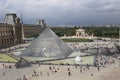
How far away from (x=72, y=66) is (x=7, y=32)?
166 feet

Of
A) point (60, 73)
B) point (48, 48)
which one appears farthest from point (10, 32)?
point (60, 73)

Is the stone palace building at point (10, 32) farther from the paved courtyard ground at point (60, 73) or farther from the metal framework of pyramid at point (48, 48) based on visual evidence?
the paved courtyard ground at point (60, 73)

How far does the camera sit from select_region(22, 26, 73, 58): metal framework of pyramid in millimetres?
54438

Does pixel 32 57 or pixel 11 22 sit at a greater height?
pixel 11 22

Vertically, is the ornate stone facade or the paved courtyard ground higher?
the ornate stone facade

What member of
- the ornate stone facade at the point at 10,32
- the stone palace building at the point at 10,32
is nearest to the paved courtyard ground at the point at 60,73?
the ornate stone facade at the point at 10,32

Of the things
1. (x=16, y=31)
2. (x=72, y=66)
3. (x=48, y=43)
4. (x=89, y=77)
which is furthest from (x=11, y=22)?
(x=89, y=77)

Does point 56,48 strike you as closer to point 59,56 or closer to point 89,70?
point 59,56

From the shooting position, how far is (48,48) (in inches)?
2163

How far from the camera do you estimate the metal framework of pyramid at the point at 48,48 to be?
54.4 meters

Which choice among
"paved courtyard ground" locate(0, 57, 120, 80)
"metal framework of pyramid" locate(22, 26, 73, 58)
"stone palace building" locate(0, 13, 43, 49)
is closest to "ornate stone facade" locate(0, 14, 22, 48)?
"stone palace building" locate(0, 13, 43, 49)

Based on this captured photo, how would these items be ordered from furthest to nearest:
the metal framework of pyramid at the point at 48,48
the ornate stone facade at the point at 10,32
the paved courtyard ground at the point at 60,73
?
the ornate stone facade at the point at 10,32 < the metal framework of pyramid at the point at 48,48 < the paved courtyard ground at the point at 60,73

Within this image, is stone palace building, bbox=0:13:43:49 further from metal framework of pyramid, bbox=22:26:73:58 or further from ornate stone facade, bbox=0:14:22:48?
metal framework of pyramid, bbox=22:26:73:58

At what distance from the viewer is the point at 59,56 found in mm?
53781
